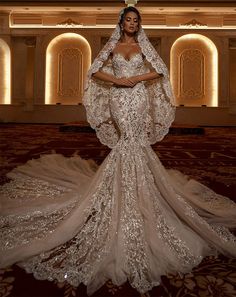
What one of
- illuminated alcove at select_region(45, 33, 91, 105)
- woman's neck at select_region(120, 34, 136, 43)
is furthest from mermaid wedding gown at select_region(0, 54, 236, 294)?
illuminated alcove at select_region(45, 33, 91, 105)

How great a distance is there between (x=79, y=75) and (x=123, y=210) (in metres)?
11.1

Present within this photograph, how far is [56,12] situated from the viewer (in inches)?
477

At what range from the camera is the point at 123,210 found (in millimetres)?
2000

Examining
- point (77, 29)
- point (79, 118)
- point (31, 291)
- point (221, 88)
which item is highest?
point (77, 29)

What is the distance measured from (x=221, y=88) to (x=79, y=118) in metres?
4.98

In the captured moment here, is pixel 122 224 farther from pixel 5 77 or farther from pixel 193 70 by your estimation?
pixel 5 77

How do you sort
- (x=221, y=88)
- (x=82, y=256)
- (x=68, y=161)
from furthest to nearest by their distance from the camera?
(x=221, y=88) → (x=68, y=161) → (x=82, y=256)

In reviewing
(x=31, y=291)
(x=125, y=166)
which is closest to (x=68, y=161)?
(x=125, y=166)

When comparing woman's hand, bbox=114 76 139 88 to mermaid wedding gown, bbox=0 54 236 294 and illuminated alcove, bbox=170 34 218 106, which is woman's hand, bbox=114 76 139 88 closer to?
mermaid wedding gown, bbox=0 54 236 294

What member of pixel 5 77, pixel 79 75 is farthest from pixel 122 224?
pixel 5 77

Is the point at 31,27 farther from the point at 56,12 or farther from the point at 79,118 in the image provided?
the point at 79,118

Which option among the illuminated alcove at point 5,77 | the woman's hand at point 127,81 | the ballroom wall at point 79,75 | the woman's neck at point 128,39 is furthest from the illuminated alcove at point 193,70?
the woman's hand at point 127,81

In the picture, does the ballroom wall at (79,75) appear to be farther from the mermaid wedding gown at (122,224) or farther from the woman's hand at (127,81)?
the woman's hand at (127,81)

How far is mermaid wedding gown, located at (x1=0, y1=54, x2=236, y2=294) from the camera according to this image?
168 cm
